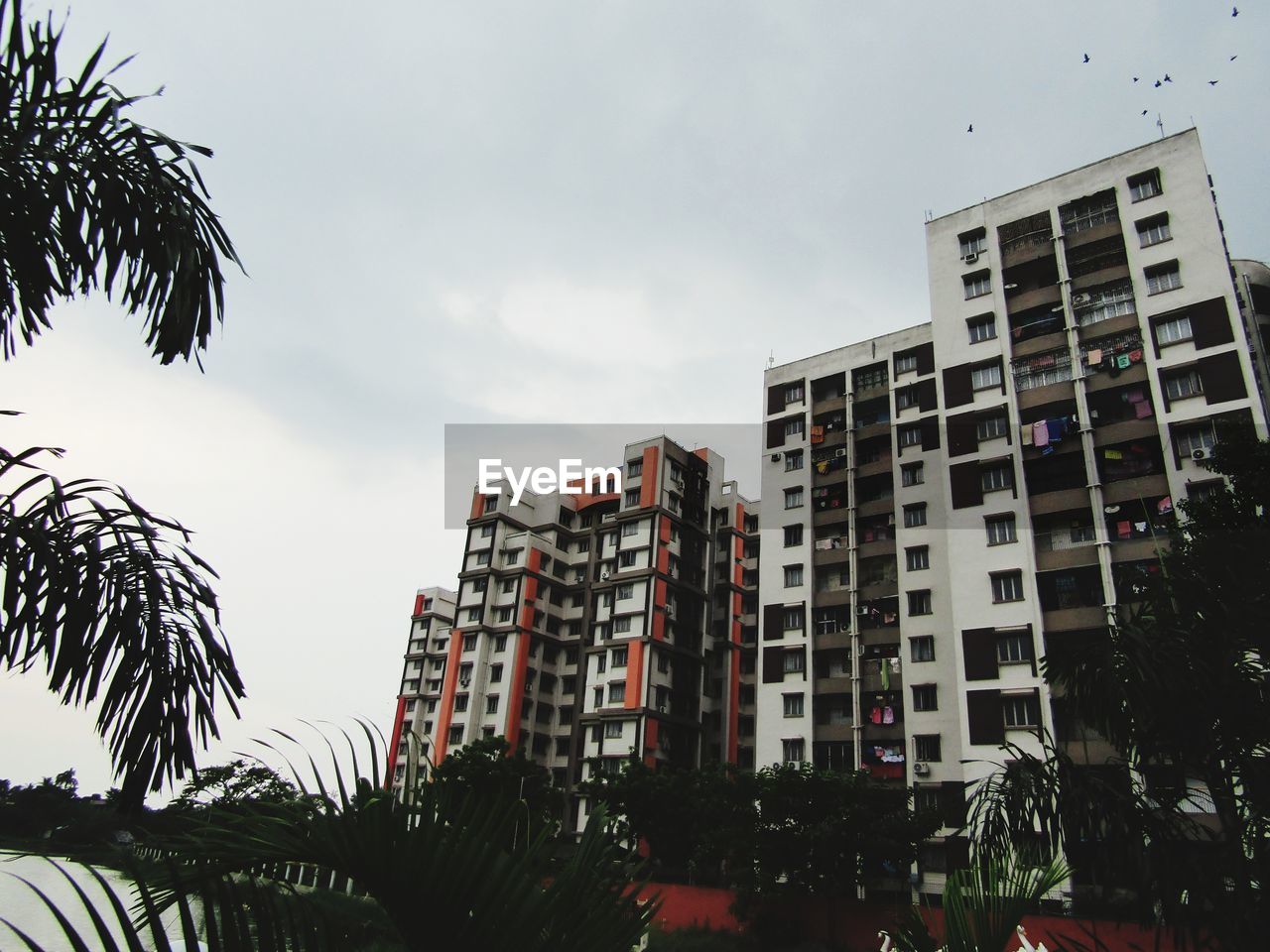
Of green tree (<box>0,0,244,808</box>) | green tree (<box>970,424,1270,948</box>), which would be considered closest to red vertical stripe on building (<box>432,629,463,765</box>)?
green tree (<box>970,424,1270,948</box>)

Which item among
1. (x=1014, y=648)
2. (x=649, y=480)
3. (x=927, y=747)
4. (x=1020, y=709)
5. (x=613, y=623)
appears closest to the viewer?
(x=1020, y=709)

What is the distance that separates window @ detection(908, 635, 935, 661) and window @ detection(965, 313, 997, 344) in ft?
45.9

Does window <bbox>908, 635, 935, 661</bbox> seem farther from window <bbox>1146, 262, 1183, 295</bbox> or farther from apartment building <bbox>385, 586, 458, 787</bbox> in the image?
apartment building <bbox>385, 586, 458, 787</bbox>

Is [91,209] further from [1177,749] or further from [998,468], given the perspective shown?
[998,468]

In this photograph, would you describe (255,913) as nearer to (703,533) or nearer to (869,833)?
(869,833)

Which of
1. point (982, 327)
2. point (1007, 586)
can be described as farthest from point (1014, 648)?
point (982, 327)

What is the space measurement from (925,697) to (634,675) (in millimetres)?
17424

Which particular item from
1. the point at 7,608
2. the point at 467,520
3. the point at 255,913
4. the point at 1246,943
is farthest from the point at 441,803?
the point at 467,520

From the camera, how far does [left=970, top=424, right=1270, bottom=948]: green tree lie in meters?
6.46

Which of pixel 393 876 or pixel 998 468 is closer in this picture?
pixel 393 876

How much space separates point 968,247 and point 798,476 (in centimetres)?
1395

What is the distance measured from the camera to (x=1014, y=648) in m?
33.9

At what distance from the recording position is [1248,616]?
22.6 ft

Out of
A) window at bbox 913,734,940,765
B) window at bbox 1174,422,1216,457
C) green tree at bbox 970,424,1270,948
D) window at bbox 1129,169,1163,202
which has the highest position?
window at bbox 1129,169,1163,202
